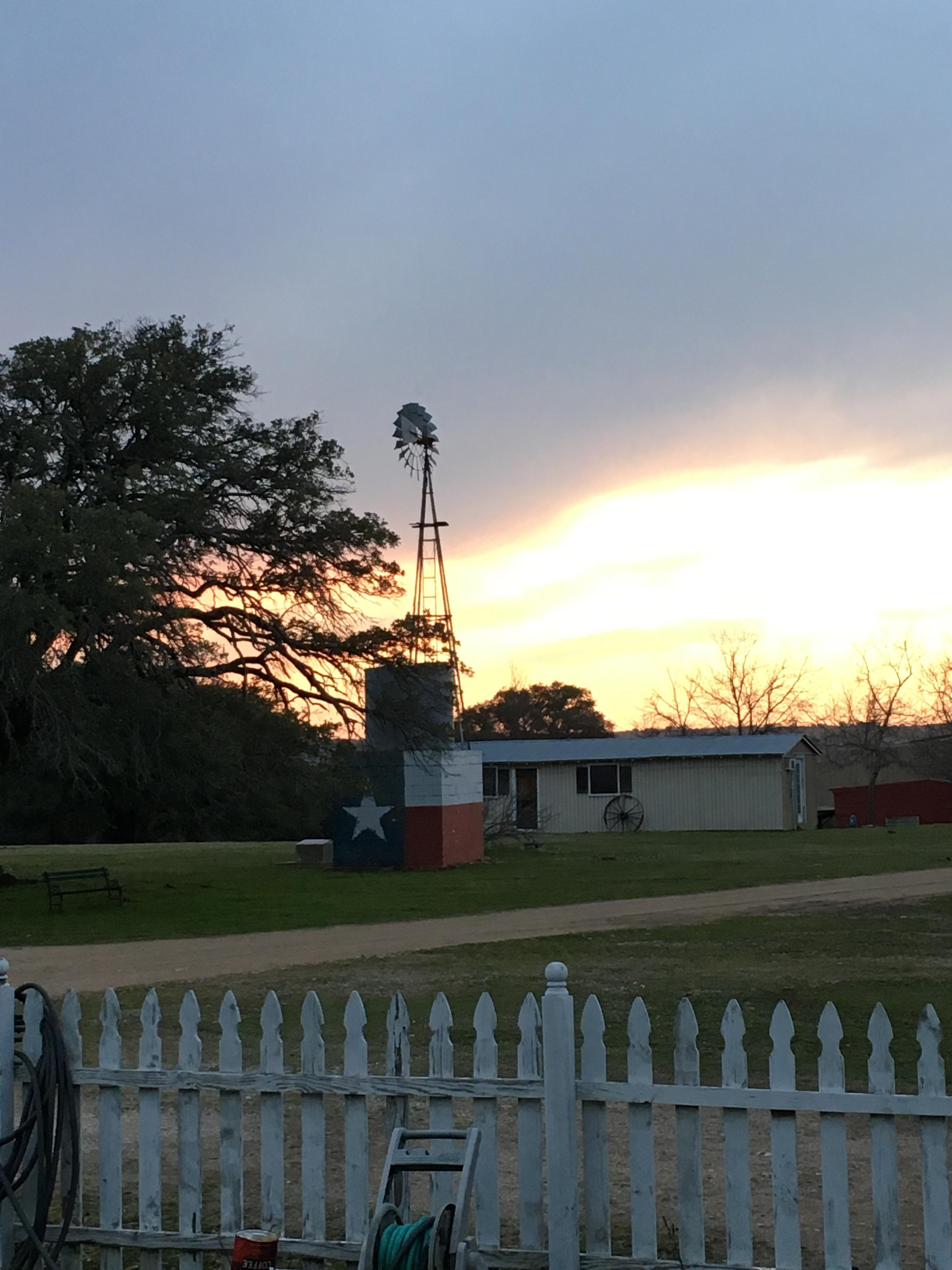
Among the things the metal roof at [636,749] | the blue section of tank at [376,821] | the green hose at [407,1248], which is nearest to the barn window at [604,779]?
the metal roof at [636,749]

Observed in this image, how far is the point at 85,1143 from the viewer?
7.18m

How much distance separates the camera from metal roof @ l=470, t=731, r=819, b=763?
45875 mm

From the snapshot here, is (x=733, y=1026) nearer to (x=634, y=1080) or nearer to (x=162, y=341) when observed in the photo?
(x=634, y=1080)

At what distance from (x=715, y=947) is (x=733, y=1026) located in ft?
33.2

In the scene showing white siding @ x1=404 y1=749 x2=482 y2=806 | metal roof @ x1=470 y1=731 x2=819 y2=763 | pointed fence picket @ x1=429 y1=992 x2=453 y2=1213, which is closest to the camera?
pointed fence picket @ x1=429 y1=992 x2=453 y2=1213

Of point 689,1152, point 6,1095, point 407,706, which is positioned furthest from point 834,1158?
point 407,706

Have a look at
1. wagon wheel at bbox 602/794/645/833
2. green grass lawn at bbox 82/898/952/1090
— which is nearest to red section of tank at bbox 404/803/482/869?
green grass lawn at bbox 82/898/952/1090

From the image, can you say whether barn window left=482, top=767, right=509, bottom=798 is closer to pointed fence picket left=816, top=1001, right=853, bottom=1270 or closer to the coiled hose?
the coiled hose

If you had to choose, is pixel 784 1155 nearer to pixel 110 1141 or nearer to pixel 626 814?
pixel 110 1141

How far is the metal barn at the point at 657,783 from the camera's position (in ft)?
149

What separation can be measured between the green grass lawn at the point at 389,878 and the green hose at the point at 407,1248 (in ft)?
Answer: 45.9

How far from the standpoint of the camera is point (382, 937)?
54.9 feet

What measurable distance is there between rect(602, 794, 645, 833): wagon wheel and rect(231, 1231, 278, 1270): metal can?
42572 mm

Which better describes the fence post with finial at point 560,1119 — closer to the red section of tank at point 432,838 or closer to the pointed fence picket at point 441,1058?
the pointed fence picket at point 441,1058
